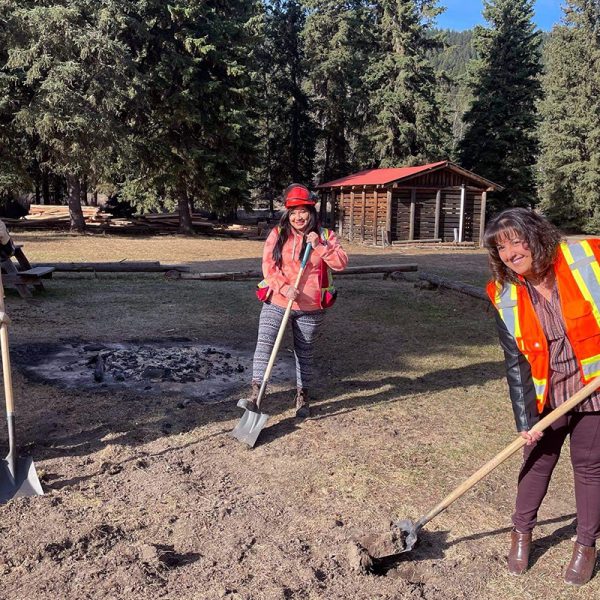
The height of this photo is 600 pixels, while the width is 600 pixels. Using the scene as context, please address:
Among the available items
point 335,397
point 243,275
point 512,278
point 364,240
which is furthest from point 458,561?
point 364,240

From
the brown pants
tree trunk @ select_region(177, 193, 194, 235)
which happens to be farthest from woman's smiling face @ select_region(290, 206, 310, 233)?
tree trunk @ select_region(177, 193, 194, 235)

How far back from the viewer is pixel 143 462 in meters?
3.97

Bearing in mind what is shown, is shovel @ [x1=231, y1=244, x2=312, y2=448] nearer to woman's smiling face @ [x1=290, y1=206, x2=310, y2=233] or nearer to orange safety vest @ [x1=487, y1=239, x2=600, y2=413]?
woman's smiling face @ [x1=290, y1=206, x2=310, y2=233]

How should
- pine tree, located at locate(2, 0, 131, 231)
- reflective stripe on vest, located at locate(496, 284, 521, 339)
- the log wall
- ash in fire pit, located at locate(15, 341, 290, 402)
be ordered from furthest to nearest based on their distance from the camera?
1. the log wall
2. pine tree, located at locate(2, 0, 131, 231)
3. ash in fire pit, located at locate(15, 341, 290, 402)
4. reflective stripe on vest, located at locate(496, 284, 521, 339)

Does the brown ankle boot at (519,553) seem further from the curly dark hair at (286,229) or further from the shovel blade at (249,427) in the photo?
the curly dark hair at (286,229)

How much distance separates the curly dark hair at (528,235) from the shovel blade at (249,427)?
233 centimetres

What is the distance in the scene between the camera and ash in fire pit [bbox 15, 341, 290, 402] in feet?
18.2

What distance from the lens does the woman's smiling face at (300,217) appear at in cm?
456

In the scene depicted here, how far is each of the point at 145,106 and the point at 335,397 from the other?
80.4 ft

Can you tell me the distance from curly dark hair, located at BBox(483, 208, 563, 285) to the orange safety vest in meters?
0.05

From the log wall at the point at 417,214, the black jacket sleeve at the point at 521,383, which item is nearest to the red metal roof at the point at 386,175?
the log wall at the point at 417,214

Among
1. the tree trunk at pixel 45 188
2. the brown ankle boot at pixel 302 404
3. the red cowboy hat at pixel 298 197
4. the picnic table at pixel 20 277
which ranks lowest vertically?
the brown ankle boot at pixel 302 404

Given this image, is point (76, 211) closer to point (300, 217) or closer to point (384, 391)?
point (384, 391)

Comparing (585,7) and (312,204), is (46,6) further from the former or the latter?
(585,7)
